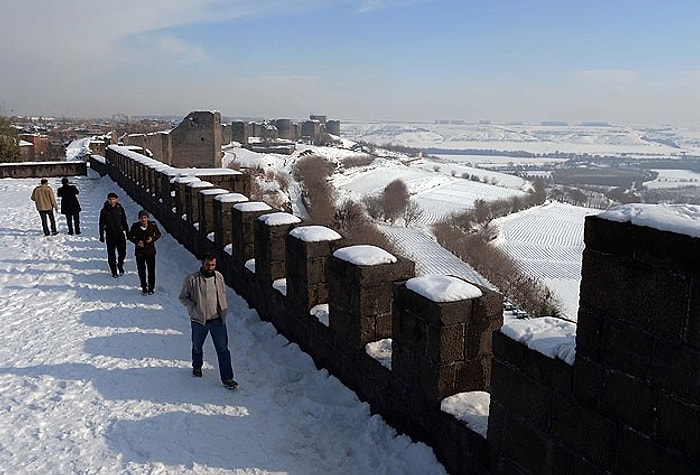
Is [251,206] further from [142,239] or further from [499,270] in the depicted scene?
[499,270]

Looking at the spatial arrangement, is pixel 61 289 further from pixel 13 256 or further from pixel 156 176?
pixel 156 176

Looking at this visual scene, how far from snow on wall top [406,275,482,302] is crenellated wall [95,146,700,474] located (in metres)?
0.02

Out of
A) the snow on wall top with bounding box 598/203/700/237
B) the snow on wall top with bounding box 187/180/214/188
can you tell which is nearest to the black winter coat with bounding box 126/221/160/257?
the snow on wall top with bounding box 187/180/214/188

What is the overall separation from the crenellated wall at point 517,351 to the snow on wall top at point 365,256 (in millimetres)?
14

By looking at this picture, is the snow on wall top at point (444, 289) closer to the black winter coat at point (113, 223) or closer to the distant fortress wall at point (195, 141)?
the black winter coat at point (113, 223)

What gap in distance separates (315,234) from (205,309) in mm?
1224

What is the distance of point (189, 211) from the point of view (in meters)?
10.5

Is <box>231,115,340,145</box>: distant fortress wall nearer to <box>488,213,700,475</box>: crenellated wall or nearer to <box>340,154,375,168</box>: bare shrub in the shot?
<box>340,154,375,168</box>: bare shrub

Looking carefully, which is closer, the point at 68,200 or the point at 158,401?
the point at 158,401

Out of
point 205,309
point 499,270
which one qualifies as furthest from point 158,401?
point 499,270

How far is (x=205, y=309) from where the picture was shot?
218 inches

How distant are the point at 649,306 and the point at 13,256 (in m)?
9.79

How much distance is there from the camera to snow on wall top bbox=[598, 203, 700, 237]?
7.69 feet

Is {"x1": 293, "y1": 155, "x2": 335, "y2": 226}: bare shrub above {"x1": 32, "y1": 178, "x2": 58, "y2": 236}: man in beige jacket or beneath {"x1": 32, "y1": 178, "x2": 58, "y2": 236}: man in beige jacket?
beneath
